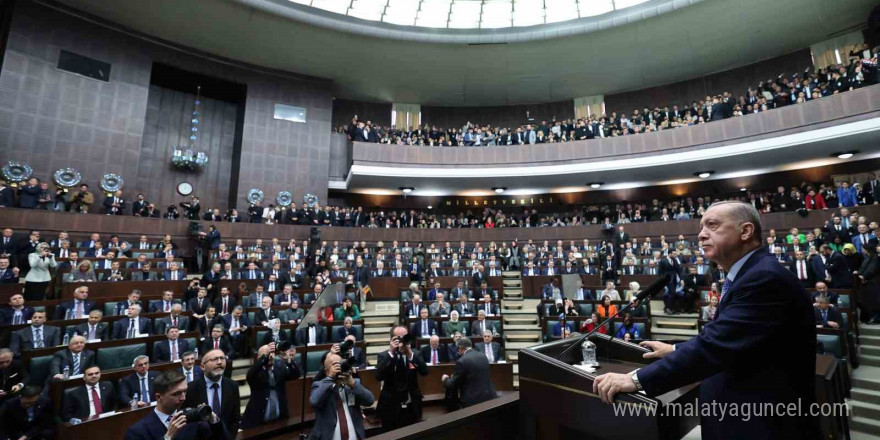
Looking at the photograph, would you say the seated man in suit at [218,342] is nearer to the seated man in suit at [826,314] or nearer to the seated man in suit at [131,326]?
the seated man in suit at [131,326]

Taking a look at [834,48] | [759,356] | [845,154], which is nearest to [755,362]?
[759,356]

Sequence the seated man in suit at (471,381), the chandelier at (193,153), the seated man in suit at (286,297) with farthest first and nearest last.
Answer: the chandelier at (193,153), the seated man in suit at (286,297), the seated man in suit at (471,381)

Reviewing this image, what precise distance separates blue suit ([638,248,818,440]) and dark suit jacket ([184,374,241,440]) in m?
3.06

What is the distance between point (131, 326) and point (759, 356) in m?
6.66

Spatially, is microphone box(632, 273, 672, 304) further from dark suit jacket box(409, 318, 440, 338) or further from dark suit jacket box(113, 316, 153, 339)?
dark suit jacket box(113, 316, 153, 339)

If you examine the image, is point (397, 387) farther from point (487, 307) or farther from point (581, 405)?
point (487, 307)

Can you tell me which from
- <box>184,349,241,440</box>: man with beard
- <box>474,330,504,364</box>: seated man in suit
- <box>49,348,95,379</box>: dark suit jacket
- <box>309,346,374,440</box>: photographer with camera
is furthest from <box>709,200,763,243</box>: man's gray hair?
<box>49,348,95,379</box>: dark suit jacket

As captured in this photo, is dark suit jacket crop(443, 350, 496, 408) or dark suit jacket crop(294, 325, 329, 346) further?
dark suit jacket crop(294, 325, 329, 346)

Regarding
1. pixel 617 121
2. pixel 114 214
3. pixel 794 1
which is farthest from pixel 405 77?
pixel 794 1

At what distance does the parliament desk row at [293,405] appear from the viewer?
3229 millimetres

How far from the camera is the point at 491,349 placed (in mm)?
5805

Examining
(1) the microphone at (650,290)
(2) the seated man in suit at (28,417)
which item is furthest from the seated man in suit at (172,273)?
(1) the microphone at (650,290)

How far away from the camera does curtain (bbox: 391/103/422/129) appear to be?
1766 cm

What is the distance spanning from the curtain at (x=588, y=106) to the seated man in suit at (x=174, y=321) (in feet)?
51.3
